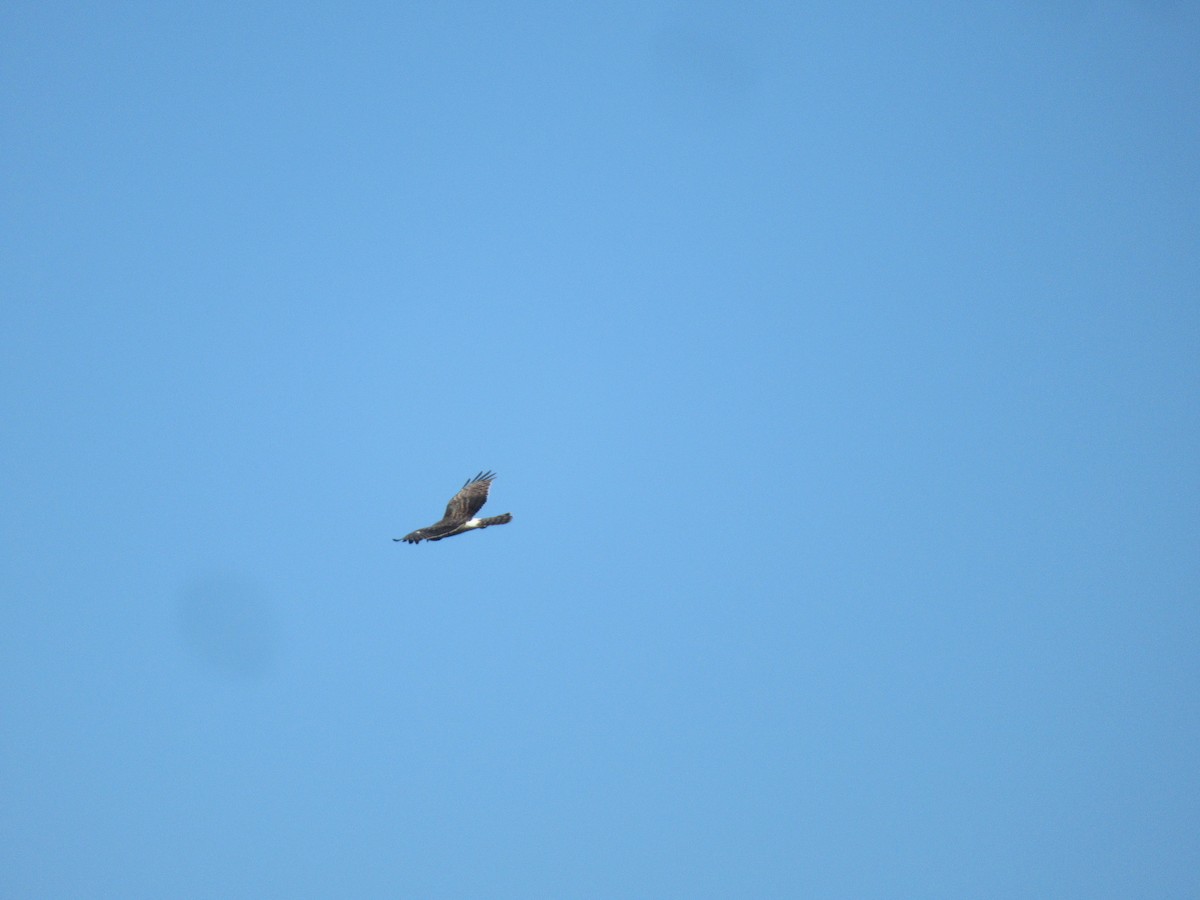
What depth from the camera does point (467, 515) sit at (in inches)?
1479

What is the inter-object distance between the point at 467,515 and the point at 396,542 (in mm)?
2893

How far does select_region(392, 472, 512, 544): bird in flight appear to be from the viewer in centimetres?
3703

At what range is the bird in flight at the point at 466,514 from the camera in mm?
37031

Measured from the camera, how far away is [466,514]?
3756 cm

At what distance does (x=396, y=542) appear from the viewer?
3547 centimetres
